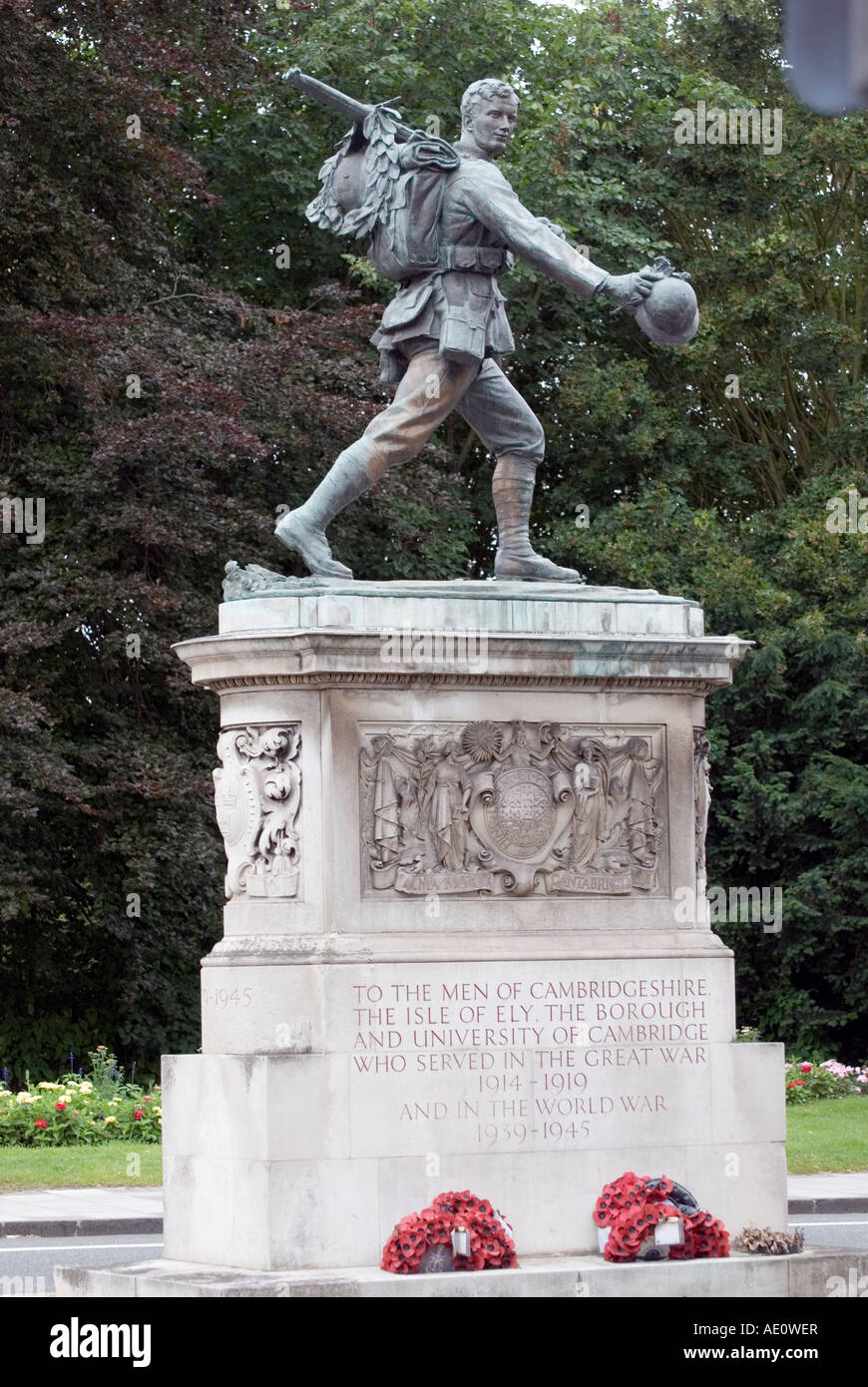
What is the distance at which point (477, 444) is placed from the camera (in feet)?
90.8

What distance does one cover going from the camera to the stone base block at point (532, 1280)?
7305 millimetres

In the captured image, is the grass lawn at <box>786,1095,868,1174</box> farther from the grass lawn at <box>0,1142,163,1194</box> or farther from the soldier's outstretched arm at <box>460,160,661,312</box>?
the soldier's outstretched arm at <box>460,160,661,312</box>

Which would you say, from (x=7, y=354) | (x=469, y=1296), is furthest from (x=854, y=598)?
(x=469, y=1296)

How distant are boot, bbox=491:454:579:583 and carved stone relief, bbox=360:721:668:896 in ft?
3.02

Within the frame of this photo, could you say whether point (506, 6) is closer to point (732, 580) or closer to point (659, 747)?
point (732, 580)

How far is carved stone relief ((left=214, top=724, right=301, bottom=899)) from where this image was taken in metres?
8.27

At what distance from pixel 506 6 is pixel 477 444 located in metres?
5.75

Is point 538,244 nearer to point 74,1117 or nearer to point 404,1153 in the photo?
point 404,1153

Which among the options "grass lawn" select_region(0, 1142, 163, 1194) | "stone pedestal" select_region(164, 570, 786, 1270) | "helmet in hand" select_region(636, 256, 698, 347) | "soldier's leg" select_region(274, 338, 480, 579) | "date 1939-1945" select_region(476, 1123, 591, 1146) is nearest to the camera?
"stone pedestal" select_region(164, 570, 786, 1270)

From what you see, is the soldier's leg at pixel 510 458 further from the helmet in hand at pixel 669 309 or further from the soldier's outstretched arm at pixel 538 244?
the helmet in hand at pixel 669 309

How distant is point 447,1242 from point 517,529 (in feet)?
11.1

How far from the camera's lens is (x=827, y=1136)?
707 inches

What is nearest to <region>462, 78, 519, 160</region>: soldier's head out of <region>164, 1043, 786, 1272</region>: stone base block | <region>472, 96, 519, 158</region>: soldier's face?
<region>472, 96, 519, 158</region>: soldier's face

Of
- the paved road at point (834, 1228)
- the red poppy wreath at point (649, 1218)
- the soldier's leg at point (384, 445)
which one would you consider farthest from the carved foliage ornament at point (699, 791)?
the paved road at point (834, 1228)
